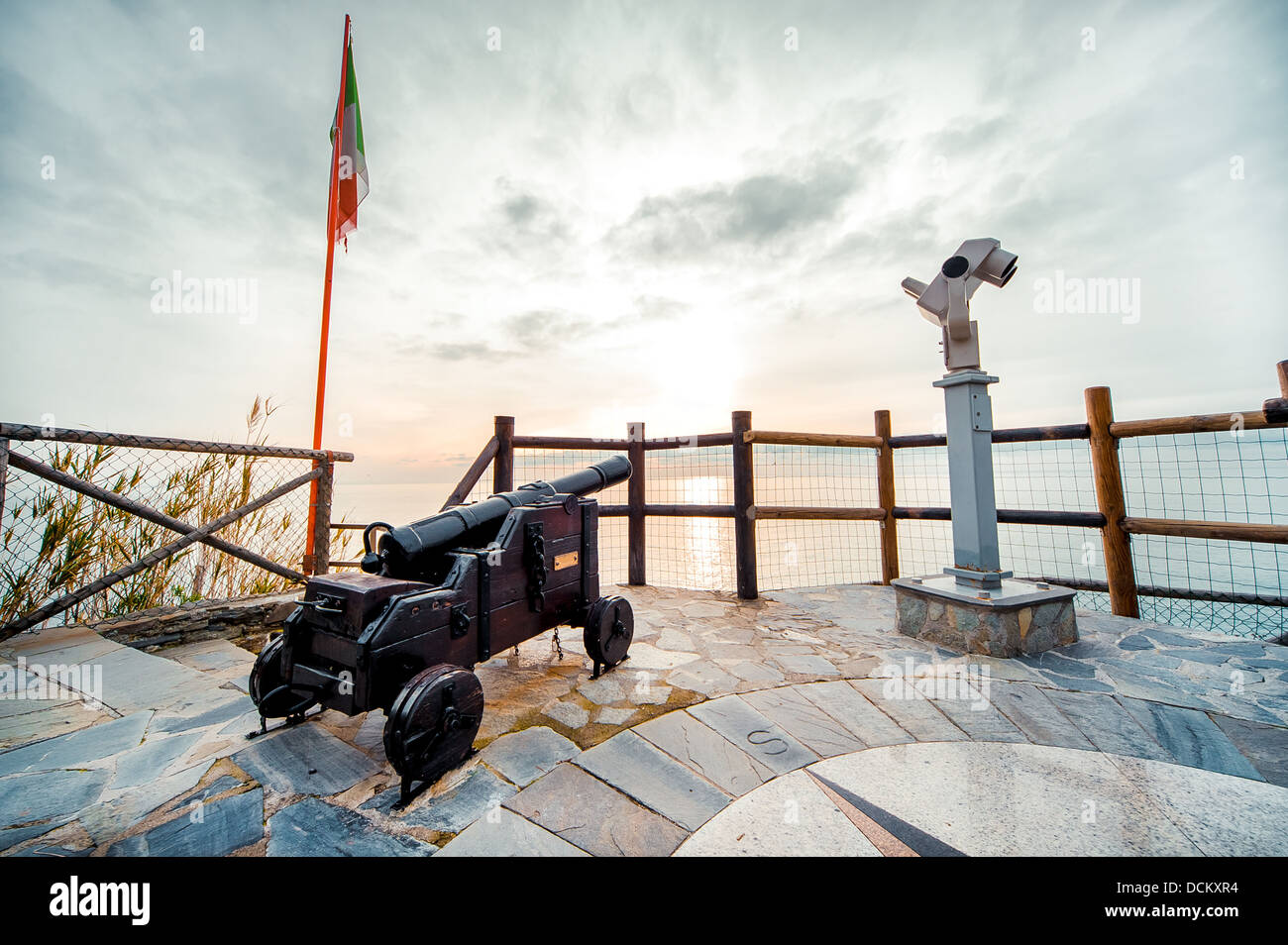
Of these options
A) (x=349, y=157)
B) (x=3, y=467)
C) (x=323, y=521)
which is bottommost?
(x=323, y=521)

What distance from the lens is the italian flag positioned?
7.07 metres

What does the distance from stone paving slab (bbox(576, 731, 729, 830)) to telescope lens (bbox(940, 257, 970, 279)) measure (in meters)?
3.89

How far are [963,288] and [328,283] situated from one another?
281 inches

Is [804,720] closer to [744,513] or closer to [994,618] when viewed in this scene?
[994,618]

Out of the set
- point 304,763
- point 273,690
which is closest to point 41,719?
point 273,690

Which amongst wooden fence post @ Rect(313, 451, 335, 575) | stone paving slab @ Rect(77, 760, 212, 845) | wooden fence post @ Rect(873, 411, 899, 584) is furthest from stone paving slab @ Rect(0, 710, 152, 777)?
wooden fence post @ Rect(873, 411, 899, 584)

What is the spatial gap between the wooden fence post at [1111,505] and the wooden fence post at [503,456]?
18.1 ft

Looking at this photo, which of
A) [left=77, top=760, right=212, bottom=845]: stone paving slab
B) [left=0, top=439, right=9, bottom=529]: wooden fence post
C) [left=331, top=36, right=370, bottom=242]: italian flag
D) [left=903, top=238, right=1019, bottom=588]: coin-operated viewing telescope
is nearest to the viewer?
[left=77, top=760, right=212, bottom=845]: stone paving slab

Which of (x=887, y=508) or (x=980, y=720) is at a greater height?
(x=887, y=508)

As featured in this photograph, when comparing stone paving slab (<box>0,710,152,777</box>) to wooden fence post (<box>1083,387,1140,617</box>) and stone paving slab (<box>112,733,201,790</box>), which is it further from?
wooden fence post (<box>1083,387,1140,617</box>)

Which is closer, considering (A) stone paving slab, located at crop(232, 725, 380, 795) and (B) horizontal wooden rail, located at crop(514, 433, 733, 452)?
(A) stone paving slab, located at crop(232, 725, 380, 795)

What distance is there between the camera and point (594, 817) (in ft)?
5.86
